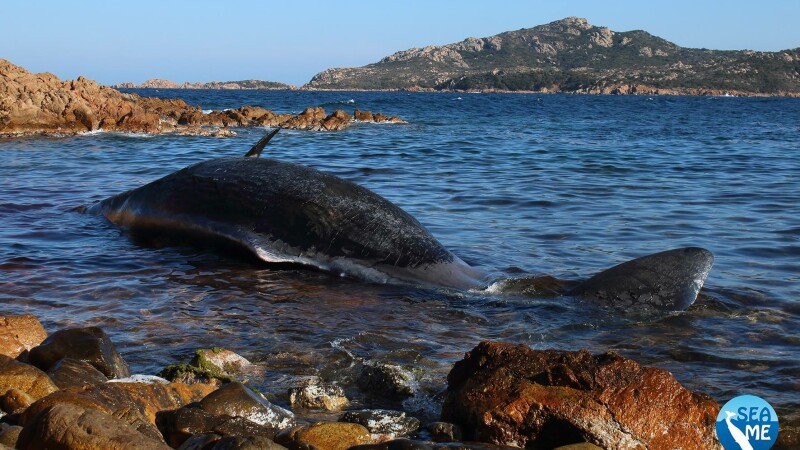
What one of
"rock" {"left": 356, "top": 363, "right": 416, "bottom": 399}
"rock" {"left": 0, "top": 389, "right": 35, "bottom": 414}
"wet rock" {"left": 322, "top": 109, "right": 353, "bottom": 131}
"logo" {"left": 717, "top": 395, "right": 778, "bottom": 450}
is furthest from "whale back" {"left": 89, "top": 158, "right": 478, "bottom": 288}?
"wet rock" {"left": 322, "top": 109, "right": 353, "bottom": 131}

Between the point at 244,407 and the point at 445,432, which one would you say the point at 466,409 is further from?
the point at 244,407

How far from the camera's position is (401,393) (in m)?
4.49

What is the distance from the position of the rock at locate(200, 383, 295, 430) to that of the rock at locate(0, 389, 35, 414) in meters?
0.80

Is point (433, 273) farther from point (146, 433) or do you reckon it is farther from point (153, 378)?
point (146, 433)

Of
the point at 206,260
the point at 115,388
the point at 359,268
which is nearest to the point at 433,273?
the point at 359,268

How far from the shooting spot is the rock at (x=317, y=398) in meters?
4.34

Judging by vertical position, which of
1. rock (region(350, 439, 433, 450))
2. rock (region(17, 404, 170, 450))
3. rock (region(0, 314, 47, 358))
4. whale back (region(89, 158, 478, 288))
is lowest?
rock (region(350, 439, 433, 450))

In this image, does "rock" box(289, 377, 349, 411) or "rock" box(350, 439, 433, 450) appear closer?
"rock" box(350, 439, 433, 450)

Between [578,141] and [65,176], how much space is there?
19023mm

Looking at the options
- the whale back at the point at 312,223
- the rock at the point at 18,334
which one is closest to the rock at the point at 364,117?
the whale back at the point at 312,223

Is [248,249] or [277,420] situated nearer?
[277,420]

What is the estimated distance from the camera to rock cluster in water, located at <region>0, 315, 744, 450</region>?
366cm

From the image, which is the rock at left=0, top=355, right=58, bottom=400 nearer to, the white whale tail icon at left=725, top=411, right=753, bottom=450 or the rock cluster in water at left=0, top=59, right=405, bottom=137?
the white whale tail icon at left=725, top=411, right=753, bottom=450

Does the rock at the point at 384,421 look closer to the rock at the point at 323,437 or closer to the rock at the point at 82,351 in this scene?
the rock at the point at 323,437
